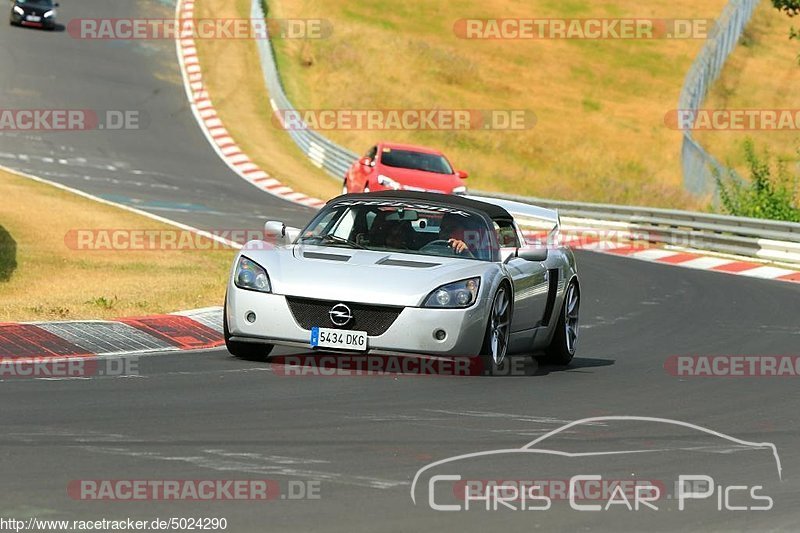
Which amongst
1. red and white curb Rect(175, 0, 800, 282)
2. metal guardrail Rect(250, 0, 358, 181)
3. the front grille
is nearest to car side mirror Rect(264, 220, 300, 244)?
the front grille

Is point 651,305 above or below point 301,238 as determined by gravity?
below

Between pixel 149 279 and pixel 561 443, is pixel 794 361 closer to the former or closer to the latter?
pixel 561 443

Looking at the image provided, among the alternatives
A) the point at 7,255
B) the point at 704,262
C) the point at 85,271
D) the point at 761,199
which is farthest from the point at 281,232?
the point at 761,199

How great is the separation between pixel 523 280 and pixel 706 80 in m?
A: 40.4

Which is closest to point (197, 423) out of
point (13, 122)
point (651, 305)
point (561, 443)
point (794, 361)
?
point (561, 443)

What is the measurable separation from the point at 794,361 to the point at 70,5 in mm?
42425

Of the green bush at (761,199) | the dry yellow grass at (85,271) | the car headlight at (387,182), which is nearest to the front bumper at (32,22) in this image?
the car headlight at (387,182)

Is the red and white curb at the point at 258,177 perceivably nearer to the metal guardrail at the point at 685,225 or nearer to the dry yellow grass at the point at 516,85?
the metal guardrail at the point at 685,225

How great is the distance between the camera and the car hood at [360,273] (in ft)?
35.5

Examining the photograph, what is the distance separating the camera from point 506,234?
41.5 feet

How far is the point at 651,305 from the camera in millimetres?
18812

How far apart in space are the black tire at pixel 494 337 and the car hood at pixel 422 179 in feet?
53.7

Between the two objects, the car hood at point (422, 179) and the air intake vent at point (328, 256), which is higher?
the air intake vent at point (328, 256)

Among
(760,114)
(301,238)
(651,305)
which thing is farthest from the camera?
(760,114)
